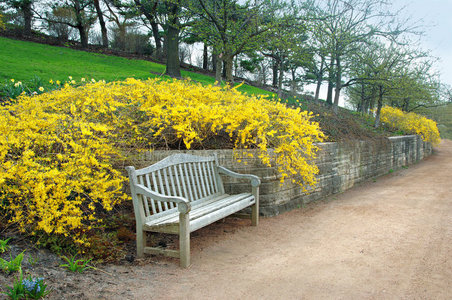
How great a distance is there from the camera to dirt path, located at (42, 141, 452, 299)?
2.79 meters

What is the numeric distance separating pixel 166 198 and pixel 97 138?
49.4 inches

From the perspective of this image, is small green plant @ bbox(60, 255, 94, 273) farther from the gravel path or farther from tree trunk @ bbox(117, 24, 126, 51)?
tree trunk @ bbox(117, 24, 126, 51)

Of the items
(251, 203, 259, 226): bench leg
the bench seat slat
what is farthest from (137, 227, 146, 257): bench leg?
(251, 203, 259, 226): bench leg

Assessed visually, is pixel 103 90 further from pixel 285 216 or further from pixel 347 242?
pixel 347 242

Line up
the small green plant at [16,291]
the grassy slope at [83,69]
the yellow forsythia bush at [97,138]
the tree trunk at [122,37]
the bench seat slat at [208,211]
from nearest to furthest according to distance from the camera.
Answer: the small green plant at [16,291]
the yellow forsythia bush at [97,138]
the bench seat slat at [208,211]
the grassy slope at [83,69]
the tree trunk at [122,37]

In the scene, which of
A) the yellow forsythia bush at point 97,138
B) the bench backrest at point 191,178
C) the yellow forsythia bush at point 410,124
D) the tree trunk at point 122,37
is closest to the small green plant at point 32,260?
the yellow forsythia bush at point 97,138

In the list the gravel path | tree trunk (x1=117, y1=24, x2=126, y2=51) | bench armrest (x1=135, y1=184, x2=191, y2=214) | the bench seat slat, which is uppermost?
tree trunk (x1=117, y1=24, x2=126, y2=51)

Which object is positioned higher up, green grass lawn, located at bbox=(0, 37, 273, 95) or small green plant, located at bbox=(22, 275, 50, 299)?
green grass lawn, located at bbox=(0, 37, 273, 95)

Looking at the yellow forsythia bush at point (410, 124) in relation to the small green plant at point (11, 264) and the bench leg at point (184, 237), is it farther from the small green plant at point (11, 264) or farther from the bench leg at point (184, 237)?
the small green plant at point (11, 264)

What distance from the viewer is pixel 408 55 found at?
587 inches

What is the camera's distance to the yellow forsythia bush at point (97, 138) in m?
3.02

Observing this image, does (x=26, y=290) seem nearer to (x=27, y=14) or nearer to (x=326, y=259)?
(x=326, y=259)

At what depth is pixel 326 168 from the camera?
22.4 ft

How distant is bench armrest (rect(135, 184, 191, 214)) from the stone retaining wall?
1.47 metres
